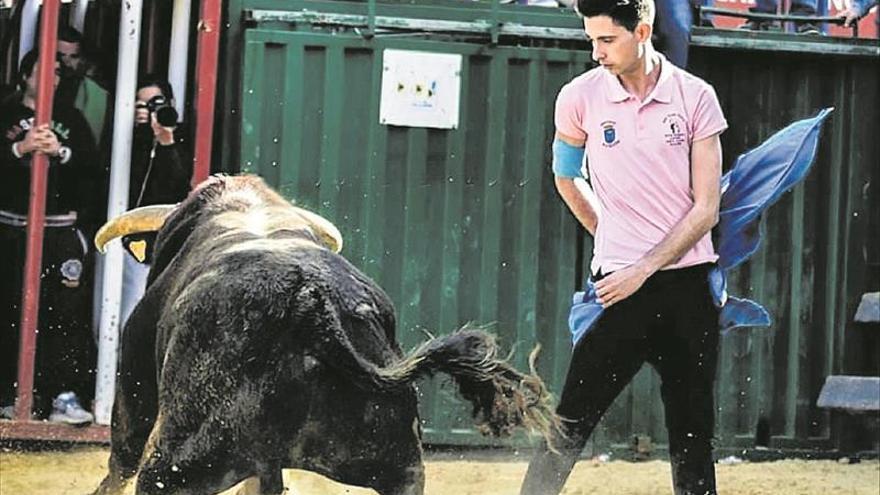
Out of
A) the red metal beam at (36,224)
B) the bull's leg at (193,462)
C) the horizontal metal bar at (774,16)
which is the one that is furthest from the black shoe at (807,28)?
the bull's leg at (193,462)

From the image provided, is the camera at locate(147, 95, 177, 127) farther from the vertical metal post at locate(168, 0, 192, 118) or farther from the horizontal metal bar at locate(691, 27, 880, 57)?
the horizontal metal bar at locate(691, 27, 880, 57)

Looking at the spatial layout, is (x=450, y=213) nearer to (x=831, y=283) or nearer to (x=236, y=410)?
(x=831, y=283)

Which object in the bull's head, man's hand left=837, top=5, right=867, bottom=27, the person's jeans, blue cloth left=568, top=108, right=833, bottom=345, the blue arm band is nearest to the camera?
blue cloth left=568, top=108, right=833, bottom=345

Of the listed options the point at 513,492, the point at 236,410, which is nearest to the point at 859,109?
the point at 513,492

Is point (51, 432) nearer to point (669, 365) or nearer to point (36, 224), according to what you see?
point (36, 224)

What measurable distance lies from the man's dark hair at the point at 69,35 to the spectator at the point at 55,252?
0.53 feet

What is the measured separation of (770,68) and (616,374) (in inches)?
140

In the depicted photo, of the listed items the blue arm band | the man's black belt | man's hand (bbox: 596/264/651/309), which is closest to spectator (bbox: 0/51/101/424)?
the man's black belt

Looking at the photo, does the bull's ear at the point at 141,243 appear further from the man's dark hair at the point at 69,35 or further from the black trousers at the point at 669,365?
the man's dark hair at the point at 69,35

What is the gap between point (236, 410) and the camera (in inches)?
171

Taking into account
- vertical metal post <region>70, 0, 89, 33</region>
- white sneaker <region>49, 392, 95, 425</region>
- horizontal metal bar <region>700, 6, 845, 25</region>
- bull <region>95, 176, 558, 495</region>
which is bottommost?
white sneaker <region>49, 392, 95, 425</region>

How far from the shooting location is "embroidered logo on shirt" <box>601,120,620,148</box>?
535 cm

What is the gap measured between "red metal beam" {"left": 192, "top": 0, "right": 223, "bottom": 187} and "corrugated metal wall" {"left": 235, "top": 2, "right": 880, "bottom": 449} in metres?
0.16

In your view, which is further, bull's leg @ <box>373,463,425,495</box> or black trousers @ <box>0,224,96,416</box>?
black trousers @ <box>0,224,96,416</box>
